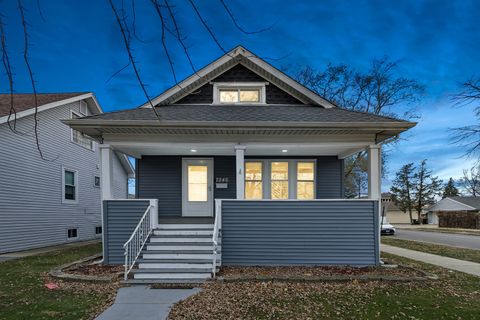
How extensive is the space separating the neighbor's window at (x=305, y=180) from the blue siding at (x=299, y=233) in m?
2.46

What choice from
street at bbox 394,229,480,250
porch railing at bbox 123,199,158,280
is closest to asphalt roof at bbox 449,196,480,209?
street at bbox 394,229,480,250

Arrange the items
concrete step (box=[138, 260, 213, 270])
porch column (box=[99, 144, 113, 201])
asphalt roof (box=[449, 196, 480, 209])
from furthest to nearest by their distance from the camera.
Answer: asphalt roof (box=[449, 196, 480, 209]) < porch column (box=[99, 144, 113, 201]) < concrete step (box=[138, 260, 213, 270])

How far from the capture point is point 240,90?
11.0 metres

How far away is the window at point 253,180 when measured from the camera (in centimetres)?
1071

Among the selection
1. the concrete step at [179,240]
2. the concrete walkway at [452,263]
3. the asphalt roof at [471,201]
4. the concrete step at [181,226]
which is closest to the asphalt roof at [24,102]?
the concrete step at [181,226]

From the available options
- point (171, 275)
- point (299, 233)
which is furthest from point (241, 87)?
point (171, 275)

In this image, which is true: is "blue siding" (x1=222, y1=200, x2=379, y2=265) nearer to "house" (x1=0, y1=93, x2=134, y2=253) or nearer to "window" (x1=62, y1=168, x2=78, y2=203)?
"house" (x1=0, y1=93, x2=134, y2=253)

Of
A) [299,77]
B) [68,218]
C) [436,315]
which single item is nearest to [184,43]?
[436,315]

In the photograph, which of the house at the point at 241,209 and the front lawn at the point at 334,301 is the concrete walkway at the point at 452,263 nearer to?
the front lawn at the point at 334,301

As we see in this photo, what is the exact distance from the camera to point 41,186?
1368 centimetres

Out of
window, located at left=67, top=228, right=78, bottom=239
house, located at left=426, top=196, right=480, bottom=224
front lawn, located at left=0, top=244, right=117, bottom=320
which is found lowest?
house, located at left=426, top=196, right=480, bottom=224

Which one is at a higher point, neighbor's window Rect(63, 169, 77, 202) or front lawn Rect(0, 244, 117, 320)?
neighbor's window Rect(63, 169, 77, 202)

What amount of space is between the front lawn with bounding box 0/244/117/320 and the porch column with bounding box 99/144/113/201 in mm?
2235

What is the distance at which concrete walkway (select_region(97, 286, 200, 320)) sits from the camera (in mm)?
4949
